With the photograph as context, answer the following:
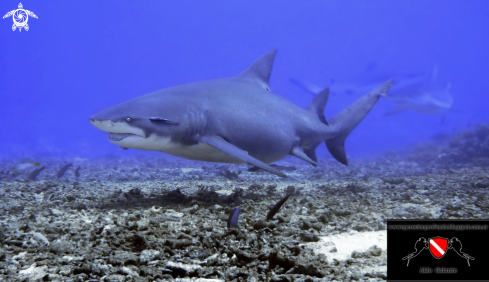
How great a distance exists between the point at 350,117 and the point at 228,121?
3252 mm

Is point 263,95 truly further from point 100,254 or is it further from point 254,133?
point 100,254

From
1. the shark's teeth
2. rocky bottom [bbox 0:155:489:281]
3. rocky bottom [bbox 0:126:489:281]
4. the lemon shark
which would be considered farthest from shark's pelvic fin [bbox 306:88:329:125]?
the shark's teeth

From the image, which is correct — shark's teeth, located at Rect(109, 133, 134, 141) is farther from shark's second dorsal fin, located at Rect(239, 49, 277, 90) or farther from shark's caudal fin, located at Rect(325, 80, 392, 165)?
shark's caudal fin, located at Rect(325, 80, 392, 165)

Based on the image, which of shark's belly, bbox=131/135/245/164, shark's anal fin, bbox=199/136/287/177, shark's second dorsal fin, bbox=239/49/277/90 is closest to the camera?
shark's belly, bbox=131/135/245/164

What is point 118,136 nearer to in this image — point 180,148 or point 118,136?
point 118,136

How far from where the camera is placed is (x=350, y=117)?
6668 mm

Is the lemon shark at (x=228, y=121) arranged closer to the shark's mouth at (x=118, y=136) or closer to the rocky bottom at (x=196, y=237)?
the shark's mouth at (x=118, y=136)

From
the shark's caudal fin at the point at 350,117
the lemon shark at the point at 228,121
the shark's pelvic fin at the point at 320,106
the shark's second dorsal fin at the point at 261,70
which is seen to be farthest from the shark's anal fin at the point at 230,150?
the shark's caudal fin at the point at 350,117

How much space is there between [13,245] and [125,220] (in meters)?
0.90

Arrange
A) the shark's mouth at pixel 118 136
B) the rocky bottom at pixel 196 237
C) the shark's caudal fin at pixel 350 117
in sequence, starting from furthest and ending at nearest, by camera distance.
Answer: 1. the shark's caudal fin at pixel 350 117
2. the shark's mouth at pixel 118 136
3. the rocky bottom at pixel 196 237

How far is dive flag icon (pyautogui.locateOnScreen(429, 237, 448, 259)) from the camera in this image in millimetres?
1979

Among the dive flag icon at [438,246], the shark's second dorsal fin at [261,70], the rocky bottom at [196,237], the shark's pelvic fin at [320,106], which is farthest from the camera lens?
the shark's pelvic fin at [320,106]

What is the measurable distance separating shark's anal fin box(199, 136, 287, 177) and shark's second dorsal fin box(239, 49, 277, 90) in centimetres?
197

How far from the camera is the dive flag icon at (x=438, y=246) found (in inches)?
77.9
